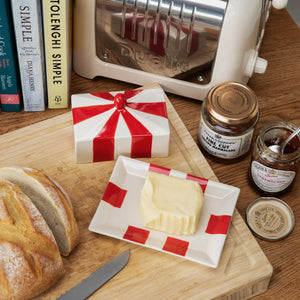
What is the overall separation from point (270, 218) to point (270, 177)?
0.11m

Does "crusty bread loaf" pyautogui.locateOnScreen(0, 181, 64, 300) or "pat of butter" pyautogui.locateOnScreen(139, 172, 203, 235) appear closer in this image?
"crusty bread loaf" pyautogui.locateOnScreen(0, 181, 64, 300)

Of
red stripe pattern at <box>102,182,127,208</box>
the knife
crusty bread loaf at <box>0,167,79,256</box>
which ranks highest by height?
crusty bread loaf at <box>0,167,79,256</box>

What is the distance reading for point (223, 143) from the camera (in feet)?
4.59

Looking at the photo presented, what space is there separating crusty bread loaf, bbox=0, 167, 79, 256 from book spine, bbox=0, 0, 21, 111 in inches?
12.0

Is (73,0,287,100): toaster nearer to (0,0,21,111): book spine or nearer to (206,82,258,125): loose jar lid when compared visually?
(206,82,258,125): loose jar lid

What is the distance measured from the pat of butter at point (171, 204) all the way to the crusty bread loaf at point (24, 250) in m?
0.24

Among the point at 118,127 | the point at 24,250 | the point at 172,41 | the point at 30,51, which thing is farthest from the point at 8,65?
the point at 24,250

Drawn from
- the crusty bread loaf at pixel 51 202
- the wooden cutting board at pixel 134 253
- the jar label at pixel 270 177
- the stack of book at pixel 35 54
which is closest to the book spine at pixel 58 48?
the stack of book at pixel 35 54

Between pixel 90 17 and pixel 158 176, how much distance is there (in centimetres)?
49

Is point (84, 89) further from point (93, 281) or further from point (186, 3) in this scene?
point (93, 281)

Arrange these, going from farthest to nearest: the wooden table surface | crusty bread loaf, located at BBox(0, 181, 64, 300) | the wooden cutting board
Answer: the wooden table surface
the wooden cutting board
crusty bread loaf, located at BBox(0, 181, 64, 300)

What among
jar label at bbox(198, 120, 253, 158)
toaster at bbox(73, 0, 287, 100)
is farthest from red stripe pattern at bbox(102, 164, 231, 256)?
toaster at bbox(73, 0, 287, 100)

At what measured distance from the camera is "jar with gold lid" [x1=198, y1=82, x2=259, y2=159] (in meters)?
1.33

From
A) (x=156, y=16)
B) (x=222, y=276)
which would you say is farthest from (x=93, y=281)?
(x=156, y=16)
